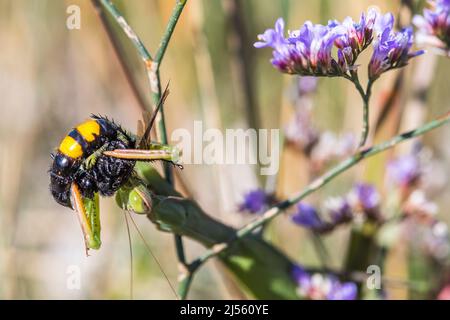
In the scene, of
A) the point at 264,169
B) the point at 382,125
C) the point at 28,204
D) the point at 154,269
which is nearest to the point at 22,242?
the point at 28,204

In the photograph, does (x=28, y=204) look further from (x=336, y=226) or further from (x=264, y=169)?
(x=336, y=226)

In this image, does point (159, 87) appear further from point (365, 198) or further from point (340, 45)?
point (365, 198)

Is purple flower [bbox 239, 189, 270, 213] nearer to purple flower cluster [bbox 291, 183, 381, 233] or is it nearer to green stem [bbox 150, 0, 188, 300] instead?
purple flower cluster [bbox 291, 183, 381, 233]

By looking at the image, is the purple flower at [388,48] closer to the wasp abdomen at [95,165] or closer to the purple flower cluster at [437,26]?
the purple flower cluster at [437,26]

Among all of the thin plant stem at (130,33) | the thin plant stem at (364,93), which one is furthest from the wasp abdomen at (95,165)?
the thin plant stem at (364,93)

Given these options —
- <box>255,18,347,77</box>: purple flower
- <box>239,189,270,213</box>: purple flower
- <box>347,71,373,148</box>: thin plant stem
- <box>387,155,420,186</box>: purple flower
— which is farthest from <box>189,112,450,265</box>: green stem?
<box>387,155,420,186</box>: purple flower
